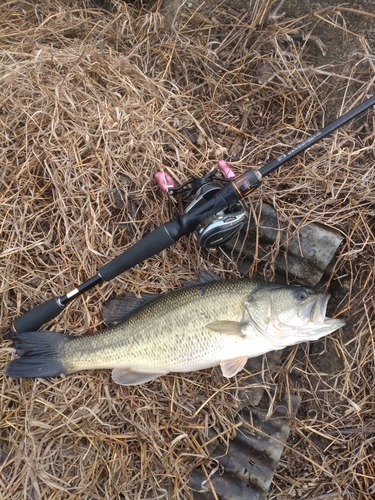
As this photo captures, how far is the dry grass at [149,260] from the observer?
10.2 feet

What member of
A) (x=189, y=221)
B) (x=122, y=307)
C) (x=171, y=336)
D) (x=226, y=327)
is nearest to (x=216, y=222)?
(x=189, y=221)

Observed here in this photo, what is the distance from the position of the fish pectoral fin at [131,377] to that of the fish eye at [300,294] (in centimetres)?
108

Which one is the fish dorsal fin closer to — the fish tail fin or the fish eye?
the fish tail fin

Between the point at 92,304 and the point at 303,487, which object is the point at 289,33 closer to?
the point at 92,304

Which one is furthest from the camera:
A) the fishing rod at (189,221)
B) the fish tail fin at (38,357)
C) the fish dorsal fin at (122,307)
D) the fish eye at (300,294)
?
the fish dorsal fin at (122,307)

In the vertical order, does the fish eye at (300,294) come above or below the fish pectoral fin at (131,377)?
above

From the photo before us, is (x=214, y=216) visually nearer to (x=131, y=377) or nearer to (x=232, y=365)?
(x=232, y=365)

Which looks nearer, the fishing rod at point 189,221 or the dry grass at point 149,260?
the fishing rod at point 189,221

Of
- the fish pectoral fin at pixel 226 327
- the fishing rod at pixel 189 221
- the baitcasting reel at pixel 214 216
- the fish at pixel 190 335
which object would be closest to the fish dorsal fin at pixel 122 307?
the fish at pixel 190 335

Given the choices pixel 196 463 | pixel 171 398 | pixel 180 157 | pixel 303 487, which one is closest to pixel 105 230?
pixel 180 157

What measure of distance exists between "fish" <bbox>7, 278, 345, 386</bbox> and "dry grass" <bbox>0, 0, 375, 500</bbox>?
24 cm

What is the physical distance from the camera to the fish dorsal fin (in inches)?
121

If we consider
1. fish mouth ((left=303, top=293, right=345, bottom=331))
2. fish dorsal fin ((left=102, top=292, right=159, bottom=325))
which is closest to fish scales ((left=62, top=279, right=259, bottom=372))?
fish dorsal fin ((left=102, top=292, right=159, bottom=325))

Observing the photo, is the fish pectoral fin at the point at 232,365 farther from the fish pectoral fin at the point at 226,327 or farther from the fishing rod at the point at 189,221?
the fishing rod at the point at 189,221
